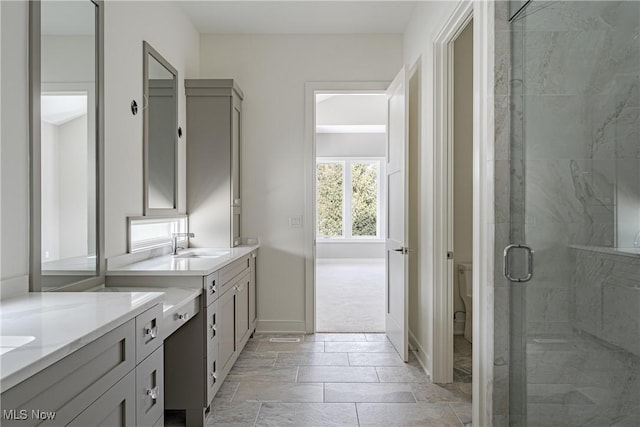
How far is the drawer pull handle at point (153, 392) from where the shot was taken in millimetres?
1631

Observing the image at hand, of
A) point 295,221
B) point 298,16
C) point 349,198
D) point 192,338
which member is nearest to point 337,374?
point 192,338

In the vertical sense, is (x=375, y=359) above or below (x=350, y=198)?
below

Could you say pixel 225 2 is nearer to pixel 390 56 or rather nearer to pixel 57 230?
pixel 390 56

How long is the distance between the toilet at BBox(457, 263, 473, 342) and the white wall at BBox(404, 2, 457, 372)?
0.72 metres

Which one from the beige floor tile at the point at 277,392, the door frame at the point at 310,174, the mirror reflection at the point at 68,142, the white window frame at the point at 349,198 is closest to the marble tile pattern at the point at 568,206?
the beige floor tile at the point at 277,392

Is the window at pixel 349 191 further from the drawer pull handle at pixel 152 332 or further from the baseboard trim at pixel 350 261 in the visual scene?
the drawer pull handle at pixel 152 332

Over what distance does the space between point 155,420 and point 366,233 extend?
8.28 metres

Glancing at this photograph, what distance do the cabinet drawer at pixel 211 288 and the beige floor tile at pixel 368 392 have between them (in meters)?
0.96

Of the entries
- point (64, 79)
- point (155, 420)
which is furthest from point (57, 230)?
point (155, 420)

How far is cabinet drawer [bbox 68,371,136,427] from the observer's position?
3.94ft

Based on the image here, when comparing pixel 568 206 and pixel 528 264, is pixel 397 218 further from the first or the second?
pixel 568 206

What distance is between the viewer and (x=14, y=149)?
172 cm

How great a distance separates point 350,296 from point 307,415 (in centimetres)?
368

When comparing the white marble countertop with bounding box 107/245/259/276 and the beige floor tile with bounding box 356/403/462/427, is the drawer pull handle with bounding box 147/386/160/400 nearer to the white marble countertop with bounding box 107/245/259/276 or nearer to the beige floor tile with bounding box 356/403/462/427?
the white marble countertop with bounding box 107/245/259/276
